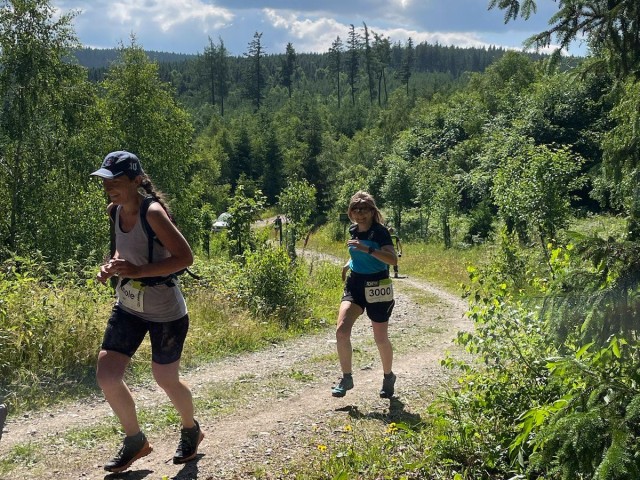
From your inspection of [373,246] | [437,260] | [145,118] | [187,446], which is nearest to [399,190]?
[437,260]

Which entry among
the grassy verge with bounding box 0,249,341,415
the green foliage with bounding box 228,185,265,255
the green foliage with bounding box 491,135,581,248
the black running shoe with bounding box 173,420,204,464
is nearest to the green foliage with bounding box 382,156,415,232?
the green foliage with bounding box 491,135,581,248

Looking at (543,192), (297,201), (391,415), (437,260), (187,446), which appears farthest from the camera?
(437,260)

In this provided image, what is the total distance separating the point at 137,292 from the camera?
3594 mm

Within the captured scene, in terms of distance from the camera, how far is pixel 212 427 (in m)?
4.73

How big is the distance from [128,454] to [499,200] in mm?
12914

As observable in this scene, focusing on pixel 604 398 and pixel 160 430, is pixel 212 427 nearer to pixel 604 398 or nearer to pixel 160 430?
pixel 160 430

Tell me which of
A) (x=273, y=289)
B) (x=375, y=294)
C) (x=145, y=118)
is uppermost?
(x=145, y=118)

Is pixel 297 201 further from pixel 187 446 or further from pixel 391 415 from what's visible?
pixel 187 446

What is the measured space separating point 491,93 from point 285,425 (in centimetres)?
4499

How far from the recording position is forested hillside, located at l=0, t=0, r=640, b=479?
271 centimetres

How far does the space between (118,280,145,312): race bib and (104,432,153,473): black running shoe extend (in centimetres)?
84

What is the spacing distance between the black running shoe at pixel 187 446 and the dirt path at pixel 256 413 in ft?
0.17

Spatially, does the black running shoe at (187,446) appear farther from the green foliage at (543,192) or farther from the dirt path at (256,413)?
the green foliage at (543,192)

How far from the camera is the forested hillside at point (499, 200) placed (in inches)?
106
